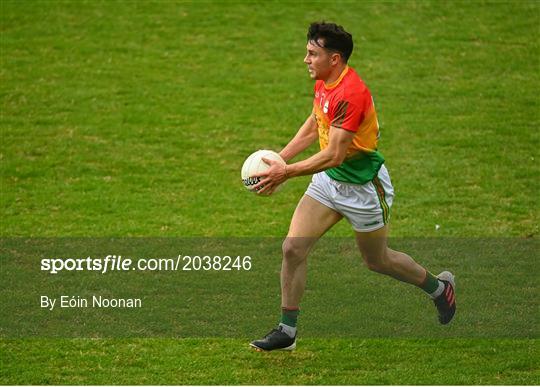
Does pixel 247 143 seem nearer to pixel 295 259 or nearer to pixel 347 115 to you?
pixel 295 259

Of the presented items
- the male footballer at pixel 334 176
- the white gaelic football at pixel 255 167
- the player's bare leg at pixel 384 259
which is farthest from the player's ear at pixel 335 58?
the player's bare leg at pixel 384 259

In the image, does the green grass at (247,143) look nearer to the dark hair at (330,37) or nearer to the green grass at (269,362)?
the green grass at (269,362)

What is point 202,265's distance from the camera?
1059 cm

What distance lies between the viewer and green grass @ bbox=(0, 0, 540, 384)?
839 cm

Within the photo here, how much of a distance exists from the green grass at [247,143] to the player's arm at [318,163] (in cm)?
152

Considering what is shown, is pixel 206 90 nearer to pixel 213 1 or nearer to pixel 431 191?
pixel 213 1

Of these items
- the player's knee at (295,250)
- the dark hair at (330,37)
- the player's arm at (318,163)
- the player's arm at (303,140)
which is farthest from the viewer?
the player's arm at (303,140)

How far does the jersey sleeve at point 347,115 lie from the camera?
782 centimetres

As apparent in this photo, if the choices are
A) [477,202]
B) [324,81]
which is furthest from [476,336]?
[477,202]

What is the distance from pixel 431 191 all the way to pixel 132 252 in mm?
3803

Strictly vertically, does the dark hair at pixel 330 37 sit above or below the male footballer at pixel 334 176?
above

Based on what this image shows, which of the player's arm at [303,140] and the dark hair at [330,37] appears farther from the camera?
the player's arm at [303,140]

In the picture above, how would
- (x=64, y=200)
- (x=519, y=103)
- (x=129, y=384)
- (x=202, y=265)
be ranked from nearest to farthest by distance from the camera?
(x=129, y=384)
(x=202, y=265)
(x=64, y=200)
(x=519, y=103)

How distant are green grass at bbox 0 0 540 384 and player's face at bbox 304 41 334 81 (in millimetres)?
2265
